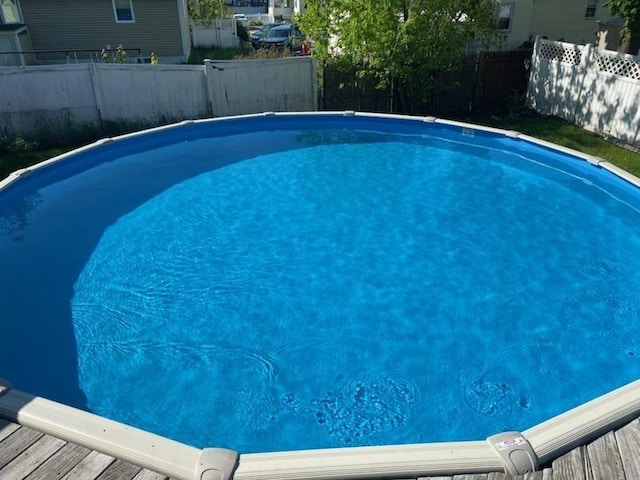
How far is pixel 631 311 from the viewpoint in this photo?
6992 millimetres

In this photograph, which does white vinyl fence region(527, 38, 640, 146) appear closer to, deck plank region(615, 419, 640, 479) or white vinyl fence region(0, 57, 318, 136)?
white vinyl fence region(0, 57, 318, 136)

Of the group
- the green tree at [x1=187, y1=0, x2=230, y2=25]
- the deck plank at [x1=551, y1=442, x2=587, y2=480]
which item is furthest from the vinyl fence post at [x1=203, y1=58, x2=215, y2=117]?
the green tree at [x1=187, y1=0, x2=230, y2=25]

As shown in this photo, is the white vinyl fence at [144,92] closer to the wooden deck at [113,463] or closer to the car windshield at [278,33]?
the wooden deck at [113,463]

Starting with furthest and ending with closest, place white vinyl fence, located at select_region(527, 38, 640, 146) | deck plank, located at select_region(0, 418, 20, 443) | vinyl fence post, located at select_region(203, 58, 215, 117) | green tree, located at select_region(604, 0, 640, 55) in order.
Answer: vinyl fence post, located at select_region(203, 58, 215, 117) < white vinyl fence, located at select_region(527, 38, 640, 146) < green tree, located at select_region(604, 0, 640, 55) < deck plank, located at select_region(0, 418, 20, 443)

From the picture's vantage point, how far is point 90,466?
3.71 m

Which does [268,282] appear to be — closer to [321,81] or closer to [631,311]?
[631,311]

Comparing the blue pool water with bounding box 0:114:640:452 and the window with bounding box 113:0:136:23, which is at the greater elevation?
Result: the window with bounding box 113:0:136:23

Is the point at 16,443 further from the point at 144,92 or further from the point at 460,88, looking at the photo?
the point at 460,88

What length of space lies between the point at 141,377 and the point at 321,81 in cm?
1167

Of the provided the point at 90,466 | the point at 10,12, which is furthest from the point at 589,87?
the point at 10,12

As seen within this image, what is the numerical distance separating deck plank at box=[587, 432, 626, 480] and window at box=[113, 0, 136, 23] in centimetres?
2359

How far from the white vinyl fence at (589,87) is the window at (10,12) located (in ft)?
66.4

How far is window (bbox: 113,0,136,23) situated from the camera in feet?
70.7

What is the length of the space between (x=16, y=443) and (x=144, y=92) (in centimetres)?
1158
